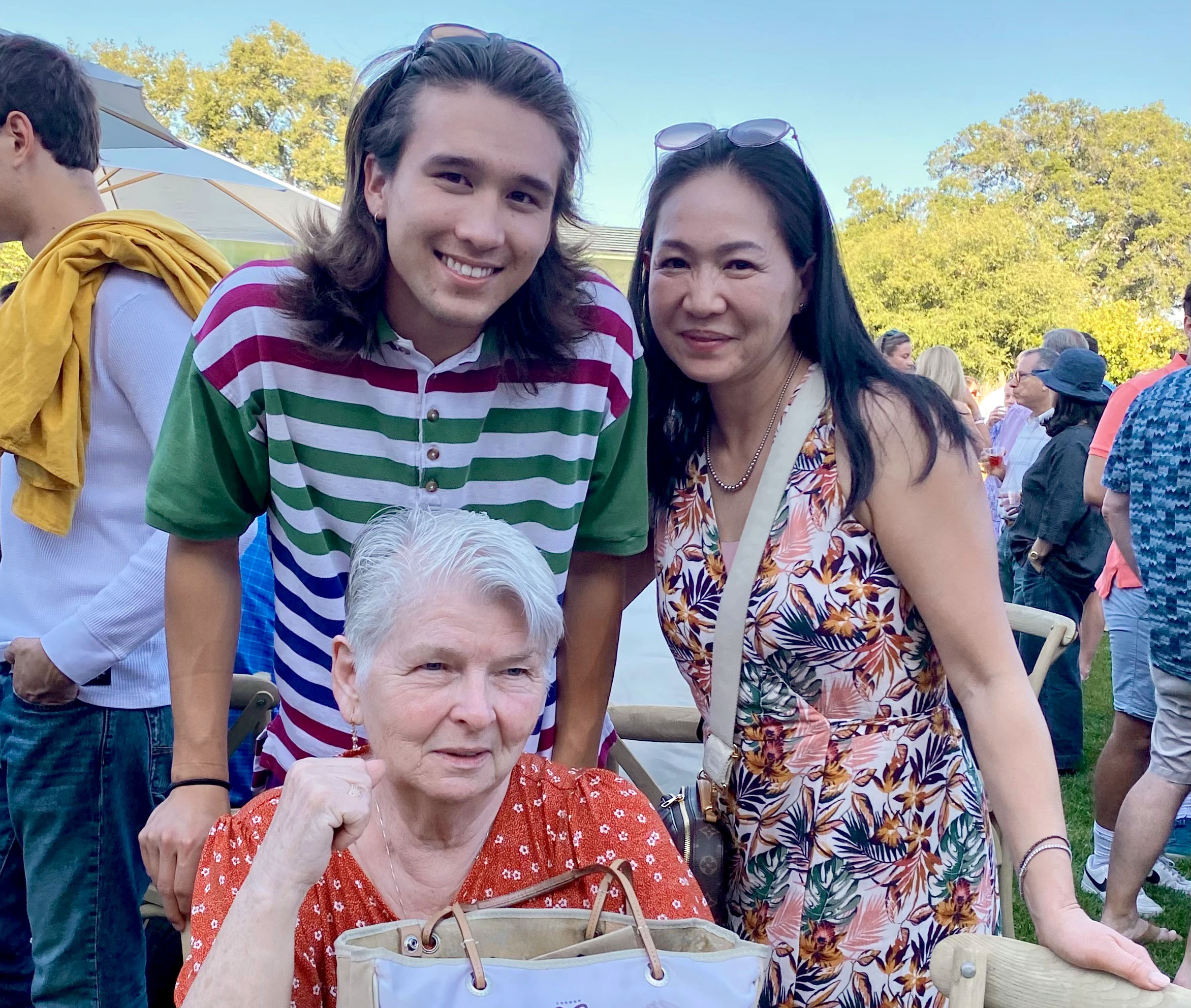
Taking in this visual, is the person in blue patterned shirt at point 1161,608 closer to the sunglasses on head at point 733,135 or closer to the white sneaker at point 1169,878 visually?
the white sneaker at point 1169,878

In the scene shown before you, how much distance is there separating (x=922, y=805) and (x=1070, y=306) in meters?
35.5

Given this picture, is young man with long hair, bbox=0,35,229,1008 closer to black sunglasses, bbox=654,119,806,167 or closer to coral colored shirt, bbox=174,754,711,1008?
coral colored shirt, bbox=174,754,711,1008

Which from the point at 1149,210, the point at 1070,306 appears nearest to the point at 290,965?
the point at 1070,306

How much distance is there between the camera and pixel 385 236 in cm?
171

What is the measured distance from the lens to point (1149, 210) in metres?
41.0

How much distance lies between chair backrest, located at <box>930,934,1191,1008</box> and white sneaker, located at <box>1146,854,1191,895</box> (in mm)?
3730

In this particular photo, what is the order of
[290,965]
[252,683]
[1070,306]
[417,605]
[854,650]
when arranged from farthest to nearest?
[1070,306] < [252,683] < [854,650] < [417,605] < [290,965]

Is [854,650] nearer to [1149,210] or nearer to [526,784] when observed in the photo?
[526,784]

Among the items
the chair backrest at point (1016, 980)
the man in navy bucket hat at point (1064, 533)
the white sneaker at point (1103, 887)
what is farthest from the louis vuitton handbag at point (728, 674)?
the man in navy bucket hat at point (1064, 533)

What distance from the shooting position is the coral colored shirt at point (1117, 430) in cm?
445

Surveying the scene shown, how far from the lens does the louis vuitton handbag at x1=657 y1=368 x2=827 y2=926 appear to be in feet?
6.04

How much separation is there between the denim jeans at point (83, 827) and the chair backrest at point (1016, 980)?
1585 millimetres

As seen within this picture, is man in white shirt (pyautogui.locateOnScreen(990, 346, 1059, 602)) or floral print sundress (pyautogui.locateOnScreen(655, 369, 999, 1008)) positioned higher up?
man in white shirt (pyautogui.locateOnScreen(990, 346, 1059, 602))

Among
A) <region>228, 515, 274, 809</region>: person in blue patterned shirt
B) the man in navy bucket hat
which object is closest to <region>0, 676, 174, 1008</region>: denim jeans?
<region>228, 515, 274, 809</region>: person in blue patterned shirt
